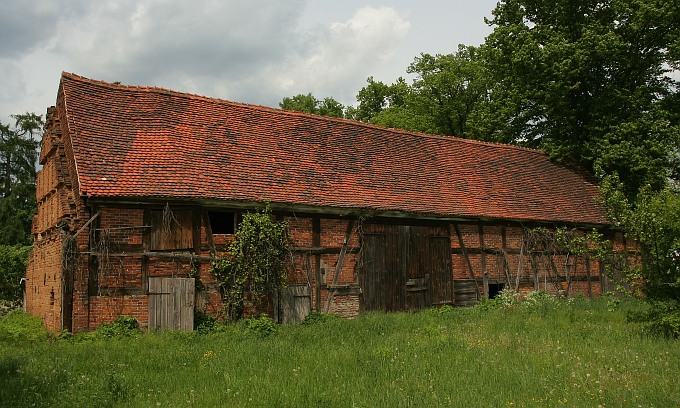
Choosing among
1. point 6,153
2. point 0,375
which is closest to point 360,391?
point 0,375

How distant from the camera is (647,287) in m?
10.6

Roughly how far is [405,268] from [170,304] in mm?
6725

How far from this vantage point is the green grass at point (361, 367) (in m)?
6.81

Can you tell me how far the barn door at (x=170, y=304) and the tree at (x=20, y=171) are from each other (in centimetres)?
2702

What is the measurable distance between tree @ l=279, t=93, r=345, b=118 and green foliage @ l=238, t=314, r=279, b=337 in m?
30.7

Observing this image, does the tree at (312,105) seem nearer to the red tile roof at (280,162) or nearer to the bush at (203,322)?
the red tile roof at (280,162)

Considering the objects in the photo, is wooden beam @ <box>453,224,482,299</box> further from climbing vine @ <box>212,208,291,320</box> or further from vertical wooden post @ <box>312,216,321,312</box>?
climbing vine @ <box>212,208,291,320</box>

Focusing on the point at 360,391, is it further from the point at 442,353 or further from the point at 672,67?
the point at 672,67

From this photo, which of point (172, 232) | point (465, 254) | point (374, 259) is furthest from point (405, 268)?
point (172, 232)

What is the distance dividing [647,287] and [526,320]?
9.17ft

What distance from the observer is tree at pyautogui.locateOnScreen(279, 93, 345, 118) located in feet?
140

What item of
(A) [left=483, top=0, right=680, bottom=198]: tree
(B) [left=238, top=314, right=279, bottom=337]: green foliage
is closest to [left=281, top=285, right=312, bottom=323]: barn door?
(B) [left=238, top=314, right=279, bottom=337]: green foliage

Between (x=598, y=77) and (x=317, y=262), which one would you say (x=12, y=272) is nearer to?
(x=317, y=262)

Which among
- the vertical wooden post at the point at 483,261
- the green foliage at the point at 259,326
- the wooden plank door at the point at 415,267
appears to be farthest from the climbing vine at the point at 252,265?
the vertical wooden post at the point at 483,261
